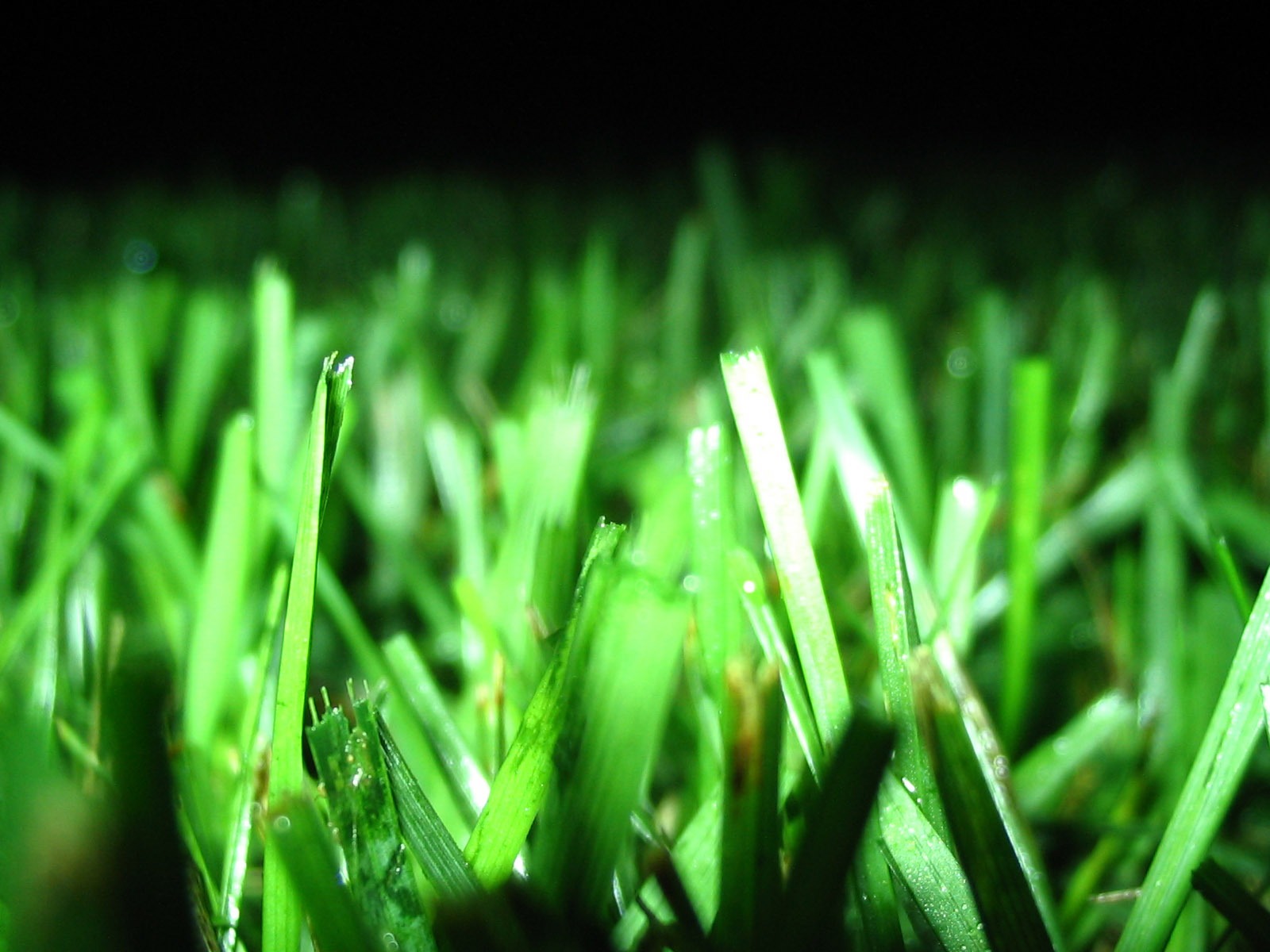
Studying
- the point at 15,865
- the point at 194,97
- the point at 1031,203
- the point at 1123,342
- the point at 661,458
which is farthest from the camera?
the point at 194,97

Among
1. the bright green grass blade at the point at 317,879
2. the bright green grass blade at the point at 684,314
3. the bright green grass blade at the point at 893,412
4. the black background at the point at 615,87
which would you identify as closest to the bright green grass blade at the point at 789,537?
the bright green grass blade at the point at 317,879

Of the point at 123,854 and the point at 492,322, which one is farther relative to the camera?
the point at 492,322

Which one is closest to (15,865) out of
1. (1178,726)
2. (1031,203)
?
(1178,726)

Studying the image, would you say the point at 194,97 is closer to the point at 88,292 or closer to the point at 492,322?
the point at 88,292

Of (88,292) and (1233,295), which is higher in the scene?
Result: (88,292)

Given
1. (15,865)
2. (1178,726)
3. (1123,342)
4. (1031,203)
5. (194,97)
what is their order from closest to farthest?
(15,865) → (1178,726) → (1123,342) → (1031,203) → (194,97)
